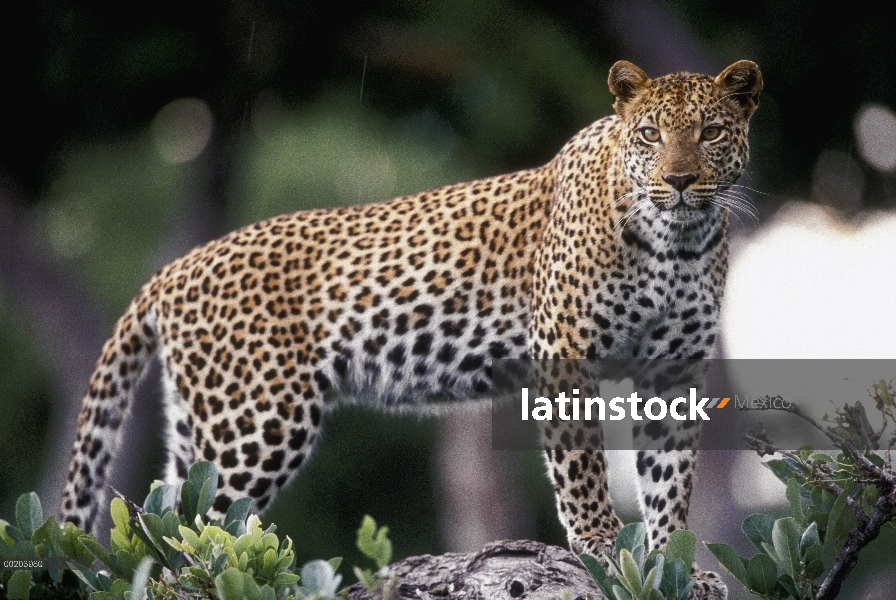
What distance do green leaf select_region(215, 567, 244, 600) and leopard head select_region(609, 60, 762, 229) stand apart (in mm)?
3898

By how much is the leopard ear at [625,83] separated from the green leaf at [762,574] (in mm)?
3603

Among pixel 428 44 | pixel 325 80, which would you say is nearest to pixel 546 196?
pixel 428 44

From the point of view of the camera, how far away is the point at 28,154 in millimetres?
15422

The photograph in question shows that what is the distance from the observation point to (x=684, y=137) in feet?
22.1

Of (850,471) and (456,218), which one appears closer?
(850,471)

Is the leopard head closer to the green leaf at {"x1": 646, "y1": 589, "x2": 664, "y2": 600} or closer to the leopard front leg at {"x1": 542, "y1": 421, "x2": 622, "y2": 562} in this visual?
the leopard front leg at {"x1": 542, "y1": 421, "x2": 622, "y2": 562}

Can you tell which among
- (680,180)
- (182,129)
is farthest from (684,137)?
(182,129)

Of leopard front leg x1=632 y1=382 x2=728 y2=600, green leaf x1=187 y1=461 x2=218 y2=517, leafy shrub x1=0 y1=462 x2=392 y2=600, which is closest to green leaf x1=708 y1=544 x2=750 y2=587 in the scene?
leafy shrub x1=0 y1=462 x2=392 y2=600

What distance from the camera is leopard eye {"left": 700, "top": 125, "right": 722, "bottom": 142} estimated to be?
680cm

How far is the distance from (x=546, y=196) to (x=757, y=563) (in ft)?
13.1

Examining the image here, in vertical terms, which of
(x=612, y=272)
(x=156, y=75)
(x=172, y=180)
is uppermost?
(x=156, y=75)

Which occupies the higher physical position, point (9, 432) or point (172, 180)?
point (172, 180)

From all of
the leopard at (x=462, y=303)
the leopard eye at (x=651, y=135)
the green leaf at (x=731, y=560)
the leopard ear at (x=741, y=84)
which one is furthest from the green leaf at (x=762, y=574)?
the leopard ear at (x=741, y=84)

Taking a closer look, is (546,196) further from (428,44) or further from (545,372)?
(428,44)
